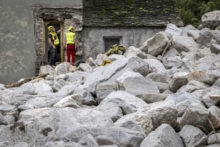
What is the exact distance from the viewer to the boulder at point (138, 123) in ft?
14.5

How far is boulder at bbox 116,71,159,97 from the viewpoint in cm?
652

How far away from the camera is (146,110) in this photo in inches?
198

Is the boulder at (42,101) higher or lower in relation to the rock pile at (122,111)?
lower

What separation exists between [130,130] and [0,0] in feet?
39.4

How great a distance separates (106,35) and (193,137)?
11.4m

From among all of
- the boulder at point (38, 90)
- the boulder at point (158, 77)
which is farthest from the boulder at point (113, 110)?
the boulder at point (38, 90)

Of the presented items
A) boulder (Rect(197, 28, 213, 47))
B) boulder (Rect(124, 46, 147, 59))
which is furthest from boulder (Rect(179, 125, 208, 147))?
boulder (Rect(197, 28, 213, 47))

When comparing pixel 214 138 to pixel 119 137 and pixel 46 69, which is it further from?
pixel 46 69

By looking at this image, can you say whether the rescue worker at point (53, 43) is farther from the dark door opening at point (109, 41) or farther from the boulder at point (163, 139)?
the boulder at point (163, 139)

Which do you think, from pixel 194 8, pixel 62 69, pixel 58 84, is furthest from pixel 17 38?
pixel 194 8

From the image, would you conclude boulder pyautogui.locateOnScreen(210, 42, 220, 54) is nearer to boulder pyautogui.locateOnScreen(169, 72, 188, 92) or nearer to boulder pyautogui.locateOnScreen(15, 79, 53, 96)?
boulder pyautogui.locateOnScreen(169, 72, 188, 92)

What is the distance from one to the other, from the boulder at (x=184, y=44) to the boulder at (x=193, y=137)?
6884 mm

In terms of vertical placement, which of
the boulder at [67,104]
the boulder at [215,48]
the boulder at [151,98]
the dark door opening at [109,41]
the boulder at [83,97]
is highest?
the boulder at [215,48]

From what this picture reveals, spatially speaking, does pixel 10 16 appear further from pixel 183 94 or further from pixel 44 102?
pixel 183 94
